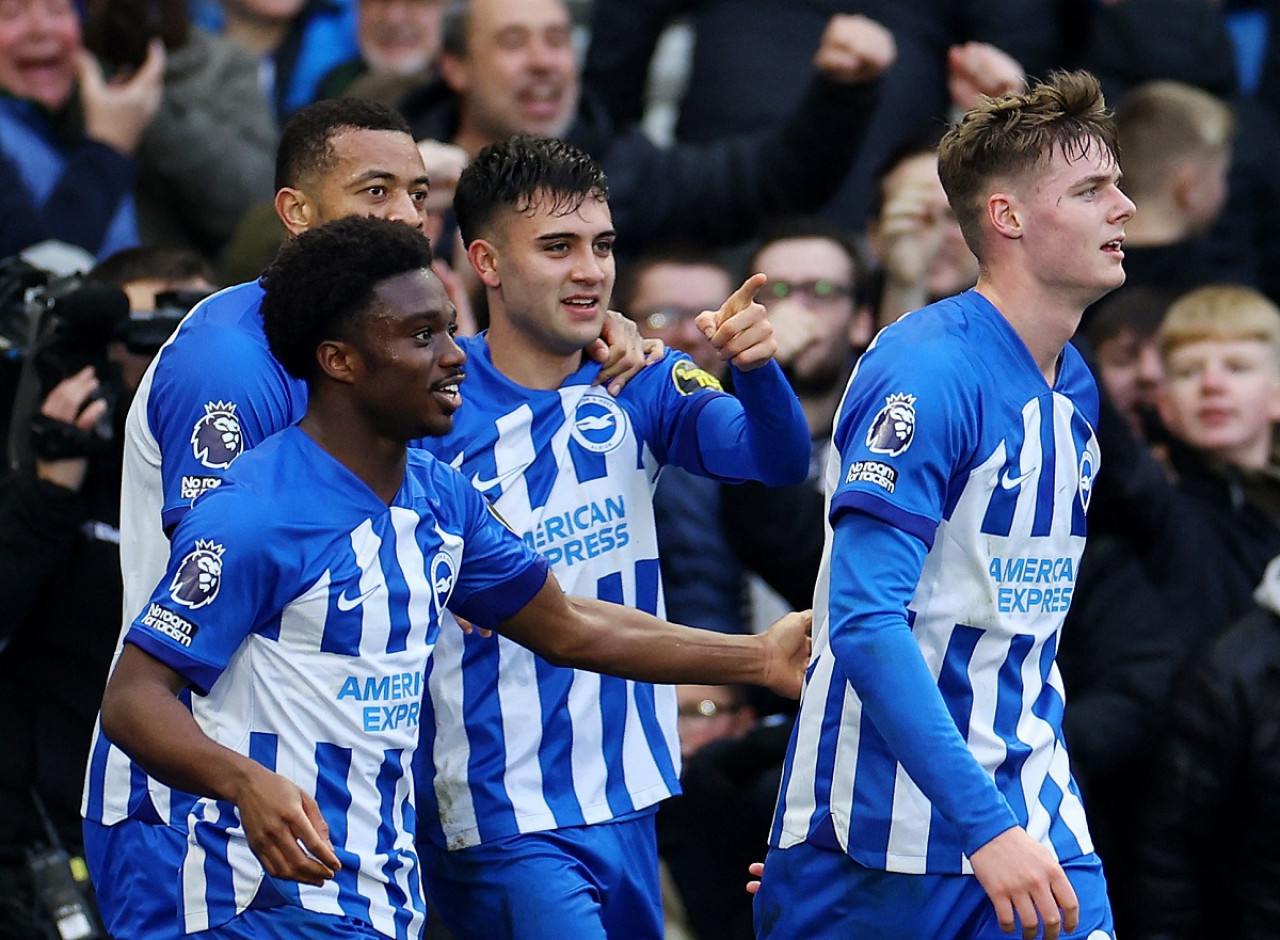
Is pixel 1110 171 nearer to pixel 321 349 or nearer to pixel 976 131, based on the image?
pixel 976 131

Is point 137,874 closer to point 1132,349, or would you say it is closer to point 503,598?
point 503,598

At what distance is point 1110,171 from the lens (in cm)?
463

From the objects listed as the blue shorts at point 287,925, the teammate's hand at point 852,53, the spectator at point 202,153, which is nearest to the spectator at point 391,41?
the spectator at point 202,153

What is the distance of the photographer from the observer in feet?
19.5

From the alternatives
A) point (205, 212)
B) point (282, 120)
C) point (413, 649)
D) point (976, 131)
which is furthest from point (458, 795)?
point (282, 120)

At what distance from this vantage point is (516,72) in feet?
26.3

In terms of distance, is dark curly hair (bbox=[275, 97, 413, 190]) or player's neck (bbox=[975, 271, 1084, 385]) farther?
dark curly hair (bbox=[275, 97, 413, 190])

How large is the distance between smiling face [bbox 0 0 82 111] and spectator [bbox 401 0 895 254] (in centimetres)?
127

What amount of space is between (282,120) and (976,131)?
5.23m

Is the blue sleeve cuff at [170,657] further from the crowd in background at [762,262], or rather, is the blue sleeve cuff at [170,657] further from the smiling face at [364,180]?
the crowd in background at [762,262]

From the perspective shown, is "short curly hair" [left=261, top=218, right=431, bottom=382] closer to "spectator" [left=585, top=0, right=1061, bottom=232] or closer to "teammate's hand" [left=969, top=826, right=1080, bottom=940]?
"teammate's hand" [left=969, top=826, right=1080, bottom=940]

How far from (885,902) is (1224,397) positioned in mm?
3545

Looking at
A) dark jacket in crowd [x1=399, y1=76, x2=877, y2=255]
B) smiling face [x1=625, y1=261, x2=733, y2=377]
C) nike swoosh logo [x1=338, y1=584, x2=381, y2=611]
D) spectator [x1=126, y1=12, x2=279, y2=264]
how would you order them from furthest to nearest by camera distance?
spectator [x1=126, y1=12, x2=279, y2=264]
dark jacket in crowd [x1=399, y1=76, x2=877, y2=255]
smiling face [x1=625, y1=261, x2=733, y2=377]
nike swoosh logo [x1=338, y1=584, x2=381, y2=611]

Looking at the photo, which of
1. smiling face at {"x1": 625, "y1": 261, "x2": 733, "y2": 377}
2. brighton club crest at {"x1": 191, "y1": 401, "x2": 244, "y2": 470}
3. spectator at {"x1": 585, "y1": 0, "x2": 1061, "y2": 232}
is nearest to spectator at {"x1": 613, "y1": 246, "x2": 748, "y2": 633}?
smiling face at {"x1": 625, "y1": 261, "x2": 733, "y2": 377}
